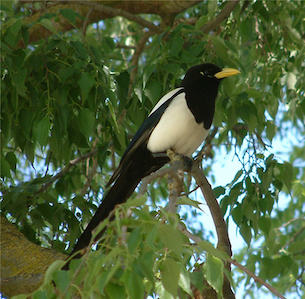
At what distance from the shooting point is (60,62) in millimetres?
2504

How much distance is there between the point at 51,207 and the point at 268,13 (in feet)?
5.33

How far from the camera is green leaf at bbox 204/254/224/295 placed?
1.46m

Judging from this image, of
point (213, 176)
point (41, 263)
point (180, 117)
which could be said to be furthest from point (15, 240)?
point (213, 176)

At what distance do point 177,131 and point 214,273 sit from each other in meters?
1.42

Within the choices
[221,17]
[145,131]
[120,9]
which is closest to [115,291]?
[145,131]

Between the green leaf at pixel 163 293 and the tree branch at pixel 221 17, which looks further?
the tree branch at pixel 221 17

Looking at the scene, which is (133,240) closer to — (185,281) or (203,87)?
(185,281)

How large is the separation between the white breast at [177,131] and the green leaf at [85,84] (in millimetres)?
626

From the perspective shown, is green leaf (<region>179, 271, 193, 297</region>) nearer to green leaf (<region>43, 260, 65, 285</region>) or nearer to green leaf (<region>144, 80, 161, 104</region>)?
green leaf (<region>43, 260, 65, 285</region>)

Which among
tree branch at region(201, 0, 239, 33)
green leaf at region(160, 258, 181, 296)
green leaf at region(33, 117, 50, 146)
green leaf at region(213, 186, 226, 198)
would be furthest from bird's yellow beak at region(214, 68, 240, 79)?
green leaf at region(160, 258, 181, 296)

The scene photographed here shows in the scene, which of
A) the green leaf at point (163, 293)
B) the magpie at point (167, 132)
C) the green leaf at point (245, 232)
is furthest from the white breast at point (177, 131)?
the green leaf at point (163, 293)

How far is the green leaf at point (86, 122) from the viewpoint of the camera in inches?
92.0

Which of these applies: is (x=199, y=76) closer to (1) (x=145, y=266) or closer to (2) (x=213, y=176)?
(1) (x=145, y=266)

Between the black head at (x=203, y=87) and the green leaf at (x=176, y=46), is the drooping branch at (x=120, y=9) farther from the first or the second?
the green leaf at (x=176, y=46)
